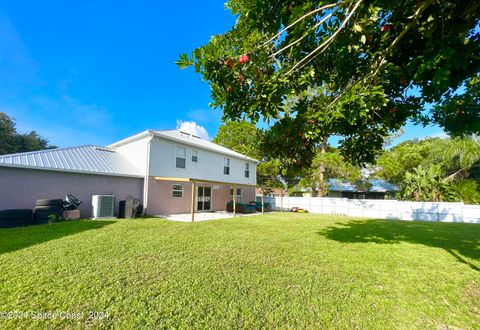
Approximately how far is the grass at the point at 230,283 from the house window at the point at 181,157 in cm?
783

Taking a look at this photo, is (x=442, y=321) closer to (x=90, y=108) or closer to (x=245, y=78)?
(x=245, y=78)

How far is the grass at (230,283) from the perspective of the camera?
9.07ft

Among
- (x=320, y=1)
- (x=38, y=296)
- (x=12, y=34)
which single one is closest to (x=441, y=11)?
(x=320, y=1)

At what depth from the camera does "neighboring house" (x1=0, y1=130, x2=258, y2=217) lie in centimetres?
903

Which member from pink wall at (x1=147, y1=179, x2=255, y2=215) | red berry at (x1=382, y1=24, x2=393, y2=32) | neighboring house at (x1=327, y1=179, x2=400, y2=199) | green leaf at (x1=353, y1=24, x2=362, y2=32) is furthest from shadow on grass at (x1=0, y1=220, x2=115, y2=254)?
neighboring house at (x1=327, y1=179, x2=400, y2=199)

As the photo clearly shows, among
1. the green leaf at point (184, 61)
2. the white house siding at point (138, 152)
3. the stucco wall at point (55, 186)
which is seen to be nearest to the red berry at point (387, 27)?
the green leaf at point (184, 61)

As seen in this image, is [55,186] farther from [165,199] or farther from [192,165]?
[192,165]

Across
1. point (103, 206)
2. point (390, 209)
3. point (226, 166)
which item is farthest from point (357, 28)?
point (390, 209)

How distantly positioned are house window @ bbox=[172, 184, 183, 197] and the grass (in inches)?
291

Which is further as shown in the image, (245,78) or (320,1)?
(245,78)

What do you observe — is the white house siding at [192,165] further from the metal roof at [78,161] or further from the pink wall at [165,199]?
the metal roof at [78,161]

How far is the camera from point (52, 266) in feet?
14.0

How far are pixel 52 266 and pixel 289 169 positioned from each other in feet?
18.5

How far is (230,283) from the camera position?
12.3 ft
